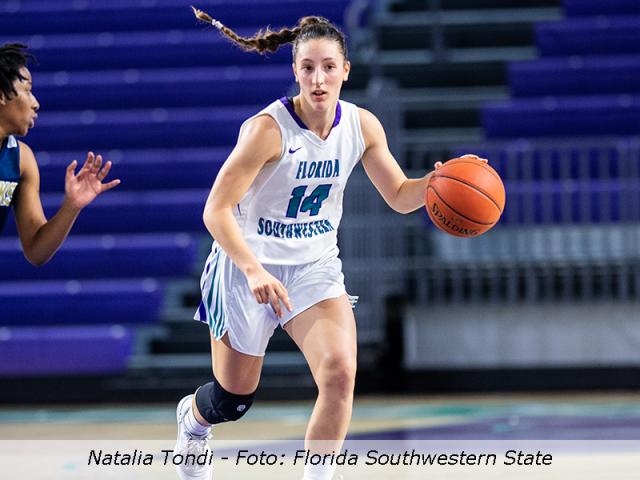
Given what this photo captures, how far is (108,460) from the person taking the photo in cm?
507

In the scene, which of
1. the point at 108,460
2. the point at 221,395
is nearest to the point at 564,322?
the point at 108,460

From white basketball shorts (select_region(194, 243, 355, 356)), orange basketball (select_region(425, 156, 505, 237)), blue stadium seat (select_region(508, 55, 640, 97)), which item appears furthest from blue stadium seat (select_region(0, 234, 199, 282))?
orange basketball (select_region(425, 156, 505, 237))

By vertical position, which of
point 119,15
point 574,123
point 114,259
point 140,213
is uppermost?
point 119,15

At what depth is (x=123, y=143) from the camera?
9.65 metres

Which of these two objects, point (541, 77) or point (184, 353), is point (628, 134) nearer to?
point (541, 77)

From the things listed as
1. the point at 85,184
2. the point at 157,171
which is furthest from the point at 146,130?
the point at 85,184

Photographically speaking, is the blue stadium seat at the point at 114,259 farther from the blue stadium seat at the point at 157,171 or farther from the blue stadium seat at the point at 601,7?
the blue stadium seat at the point at 601,7

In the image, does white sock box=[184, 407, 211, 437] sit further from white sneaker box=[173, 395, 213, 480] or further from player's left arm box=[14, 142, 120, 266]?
player's left arm box=[14, 142, 120, 266]

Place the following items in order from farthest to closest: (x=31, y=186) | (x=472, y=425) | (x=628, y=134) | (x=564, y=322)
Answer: (x=628, y=134) → (x=564, y=322) → (x=472, y=425) → (x=31, y=186)

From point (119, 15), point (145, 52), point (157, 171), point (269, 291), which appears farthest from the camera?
point (119, 15)

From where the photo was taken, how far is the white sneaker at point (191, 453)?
13.6 feet

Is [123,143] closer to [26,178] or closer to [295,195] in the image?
[26,178]

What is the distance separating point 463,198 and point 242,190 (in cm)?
79

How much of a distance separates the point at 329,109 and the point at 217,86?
245 inches
